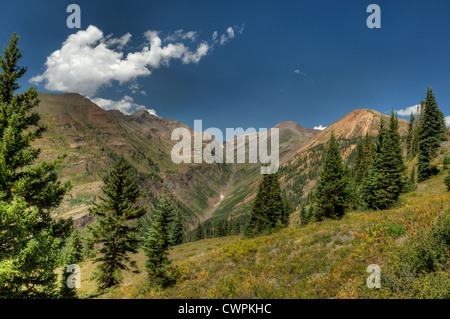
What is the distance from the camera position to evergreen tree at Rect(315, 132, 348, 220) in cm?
3269

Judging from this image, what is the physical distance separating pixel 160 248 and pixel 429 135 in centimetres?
4791

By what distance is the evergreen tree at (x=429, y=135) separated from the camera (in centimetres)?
3412

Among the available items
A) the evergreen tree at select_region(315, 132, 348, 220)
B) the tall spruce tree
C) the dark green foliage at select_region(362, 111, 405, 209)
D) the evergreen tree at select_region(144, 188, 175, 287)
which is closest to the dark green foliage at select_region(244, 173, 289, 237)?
the evergreen tree at select_region(315, 132, 348, 220)

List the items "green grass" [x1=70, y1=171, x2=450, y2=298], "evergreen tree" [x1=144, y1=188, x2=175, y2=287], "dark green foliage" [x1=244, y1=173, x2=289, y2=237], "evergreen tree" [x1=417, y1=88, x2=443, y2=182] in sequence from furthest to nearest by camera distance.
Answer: "dark green foliage" [x1=244, y1=173, x2=289, y2=237] → "evergreen tree" [x1=417, y1=88, x2=443, y2=182] → "evergreen tree" [x1=144, y1=188, x2=175, y2=287] → "green grass" [x1=70, y1=171, x2=450, y2=298]

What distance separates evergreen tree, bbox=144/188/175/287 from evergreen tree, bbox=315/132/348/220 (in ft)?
93.9

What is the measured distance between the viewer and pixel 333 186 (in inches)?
1276

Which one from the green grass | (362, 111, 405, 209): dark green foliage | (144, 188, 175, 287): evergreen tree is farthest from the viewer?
(362, 111, 405, 209): dark green foliage
